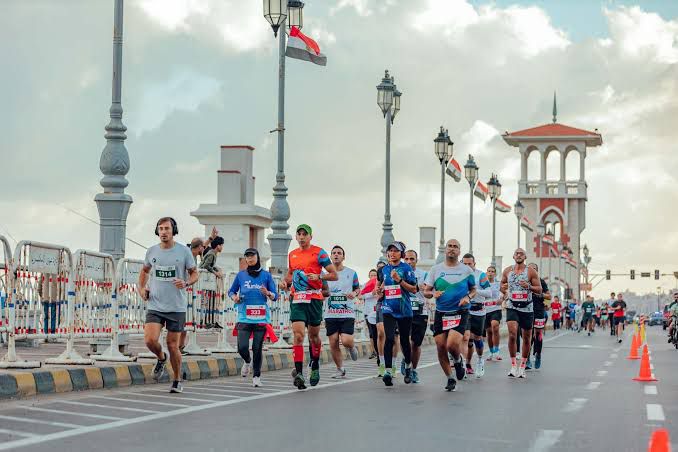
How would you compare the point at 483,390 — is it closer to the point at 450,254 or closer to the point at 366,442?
the point at 450,254

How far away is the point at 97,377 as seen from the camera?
16.3m

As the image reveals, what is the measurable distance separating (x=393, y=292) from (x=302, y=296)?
1258 mm

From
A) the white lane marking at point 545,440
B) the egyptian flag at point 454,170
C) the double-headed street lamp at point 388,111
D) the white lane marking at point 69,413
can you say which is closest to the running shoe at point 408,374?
the white lane marking at point 69,413

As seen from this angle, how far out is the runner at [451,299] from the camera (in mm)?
17422

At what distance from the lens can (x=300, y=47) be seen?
29.5 meters

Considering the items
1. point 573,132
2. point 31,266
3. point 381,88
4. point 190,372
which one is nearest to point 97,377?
point 31,266

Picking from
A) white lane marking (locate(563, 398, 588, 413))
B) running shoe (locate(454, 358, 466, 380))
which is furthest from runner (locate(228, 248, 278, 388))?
white lane marking (locate(563, 398, 588, 413))

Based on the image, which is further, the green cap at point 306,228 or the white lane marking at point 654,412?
the green cap at point 306,228

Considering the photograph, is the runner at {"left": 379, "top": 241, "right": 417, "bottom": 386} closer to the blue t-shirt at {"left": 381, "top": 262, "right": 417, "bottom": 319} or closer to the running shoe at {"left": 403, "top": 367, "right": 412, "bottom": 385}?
the blue t-shirt at {"left": 381, "top": 262, "right": 417, "bottom": 319}

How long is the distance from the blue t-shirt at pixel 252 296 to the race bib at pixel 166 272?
7.15 ft

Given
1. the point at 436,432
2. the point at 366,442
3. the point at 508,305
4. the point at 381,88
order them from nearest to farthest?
the point at 366,442, the point at 436,432, the point at 508,305, the point at 381,88

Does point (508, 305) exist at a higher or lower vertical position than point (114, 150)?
lower

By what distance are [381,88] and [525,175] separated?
326ft

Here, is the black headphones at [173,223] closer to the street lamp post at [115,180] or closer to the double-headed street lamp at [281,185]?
the street lamp post at [115,180]
